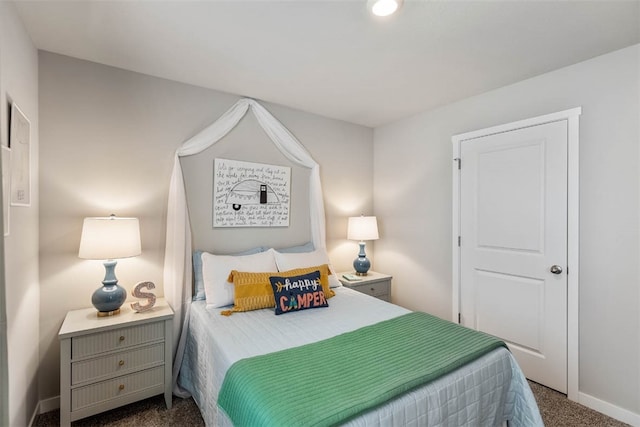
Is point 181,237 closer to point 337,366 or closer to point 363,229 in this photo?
point 337,366

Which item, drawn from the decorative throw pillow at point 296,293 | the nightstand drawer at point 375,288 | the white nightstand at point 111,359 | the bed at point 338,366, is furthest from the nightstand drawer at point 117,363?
the nightstand drawer at point 375,288

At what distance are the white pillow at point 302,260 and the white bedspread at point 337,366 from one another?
0.48 m

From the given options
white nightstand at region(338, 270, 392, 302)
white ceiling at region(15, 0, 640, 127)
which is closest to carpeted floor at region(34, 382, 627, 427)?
white nightstand at region(338, 270, 392, 302)

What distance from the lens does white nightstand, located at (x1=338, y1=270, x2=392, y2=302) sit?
318 cm

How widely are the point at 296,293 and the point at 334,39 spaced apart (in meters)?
1.77

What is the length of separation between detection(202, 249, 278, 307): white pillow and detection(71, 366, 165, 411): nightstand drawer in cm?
58

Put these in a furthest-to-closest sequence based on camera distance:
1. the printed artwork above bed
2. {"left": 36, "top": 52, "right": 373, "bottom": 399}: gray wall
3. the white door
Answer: the printed artwork above bed → the white door → {"left": 36, "top": 52, "right": 373, "bottom": 399}: gray wall

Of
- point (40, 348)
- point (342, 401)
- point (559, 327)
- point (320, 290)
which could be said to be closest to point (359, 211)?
point (320, 290)

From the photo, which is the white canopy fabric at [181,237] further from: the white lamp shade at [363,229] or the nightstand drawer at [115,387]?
the white lamp shade at [363,229]

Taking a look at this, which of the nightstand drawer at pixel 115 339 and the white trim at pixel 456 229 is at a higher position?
the white trim at pixel 456 229

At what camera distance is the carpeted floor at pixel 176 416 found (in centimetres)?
200

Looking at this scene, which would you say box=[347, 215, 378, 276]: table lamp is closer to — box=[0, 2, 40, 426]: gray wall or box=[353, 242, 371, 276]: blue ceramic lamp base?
box=[353, 242, 371, 276]: blue ceramic lamp base

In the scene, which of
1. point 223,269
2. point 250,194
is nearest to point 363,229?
point 250,194

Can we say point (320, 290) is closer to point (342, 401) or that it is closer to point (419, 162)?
point (342, 401)
